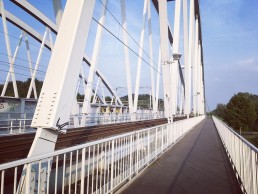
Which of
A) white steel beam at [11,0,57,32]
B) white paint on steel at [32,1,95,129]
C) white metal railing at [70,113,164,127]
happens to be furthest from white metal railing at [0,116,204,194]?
white steel beam at [11,0,57,32]

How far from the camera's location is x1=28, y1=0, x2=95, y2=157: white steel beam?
430 centimetres

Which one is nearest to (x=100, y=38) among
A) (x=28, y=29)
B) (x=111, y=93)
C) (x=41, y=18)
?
(x=41, y=18)

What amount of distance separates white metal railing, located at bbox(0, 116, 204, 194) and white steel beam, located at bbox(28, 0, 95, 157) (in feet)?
1.50

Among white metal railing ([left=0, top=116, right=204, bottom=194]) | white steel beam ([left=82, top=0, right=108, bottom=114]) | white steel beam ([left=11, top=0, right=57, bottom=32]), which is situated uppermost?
white steel beam ([left=11, top=0, right=57, bottom=32])

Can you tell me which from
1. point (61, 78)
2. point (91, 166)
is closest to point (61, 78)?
point (61, 78)

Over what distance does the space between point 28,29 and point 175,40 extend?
735 inches

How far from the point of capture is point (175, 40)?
20375 millimetres

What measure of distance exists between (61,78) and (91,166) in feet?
7.11

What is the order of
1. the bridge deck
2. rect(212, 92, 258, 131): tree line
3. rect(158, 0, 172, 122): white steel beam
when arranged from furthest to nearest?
1. rect(212, 92, 258, 131): tree line
2. rect(158, 0, 172, 122): white steel beam
3. the bridge deck

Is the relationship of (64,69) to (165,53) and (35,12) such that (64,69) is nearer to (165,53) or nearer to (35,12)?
(165,53)

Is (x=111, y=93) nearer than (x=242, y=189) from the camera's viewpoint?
No

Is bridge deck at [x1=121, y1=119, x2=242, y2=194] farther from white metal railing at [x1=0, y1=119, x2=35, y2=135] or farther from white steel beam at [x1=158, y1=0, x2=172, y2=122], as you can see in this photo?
white steel beam at [x1=158, y1=0, x2=172, y2=122]

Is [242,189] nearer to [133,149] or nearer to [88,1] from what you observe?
[133,149]

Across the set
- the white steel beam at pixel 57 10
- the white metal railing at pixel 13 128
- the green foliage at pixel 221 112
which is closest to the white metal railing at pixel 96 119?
the white metal railing at pixel 13 128
